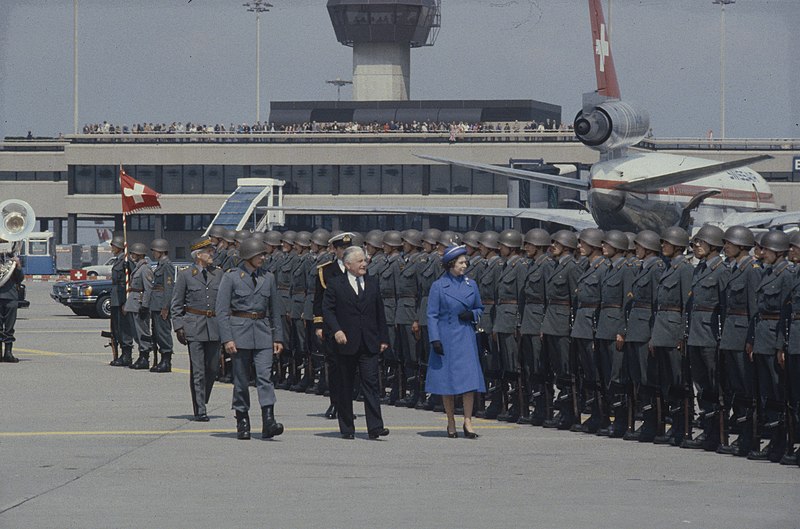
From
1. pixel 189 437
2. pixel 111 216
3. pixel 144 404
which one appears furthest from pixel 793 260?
pixel 111 216

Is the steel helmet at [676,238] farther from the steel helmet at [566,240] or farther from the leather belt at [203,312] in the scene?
the leather belt at [203,312]

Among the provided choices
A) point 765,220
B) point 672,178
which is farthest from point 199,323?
point 765,220

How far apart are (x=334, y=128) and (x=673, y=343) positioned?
76.0 meters

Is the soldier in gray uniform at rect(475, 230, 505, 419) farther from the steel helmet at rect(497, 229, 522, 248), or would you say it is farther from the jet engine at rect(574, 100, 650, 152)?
the jet engine at rect(574, 100, 650, 152)

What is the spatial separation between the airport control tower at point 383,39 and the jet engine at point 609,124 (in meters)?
63.1

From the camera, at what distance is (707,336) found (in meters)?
13.7

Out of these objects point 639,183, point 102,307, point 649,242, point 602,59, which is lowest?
point 102,307

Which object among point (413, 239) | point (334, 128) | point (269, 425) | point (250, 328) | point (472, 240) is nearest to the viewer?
point (269, 425)

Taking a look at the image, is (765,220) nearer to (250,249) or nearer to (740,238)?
(740,238)

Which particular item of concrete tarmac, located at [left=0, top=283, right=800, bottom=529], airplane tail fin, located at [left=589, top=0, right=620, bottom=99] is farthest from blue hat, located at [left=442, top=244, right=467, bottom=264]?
airplane tail fin, located at [left=589, top=0, right=620, bottom=99]

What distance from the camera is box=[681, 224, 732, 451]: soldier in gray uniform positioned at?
541 inches

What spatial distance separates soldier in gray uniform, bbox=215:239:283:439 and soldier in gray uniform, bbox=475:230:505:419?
8.68 feet

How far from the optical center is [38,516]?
385 inches

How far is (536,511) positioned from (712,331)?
4317 millimetres
